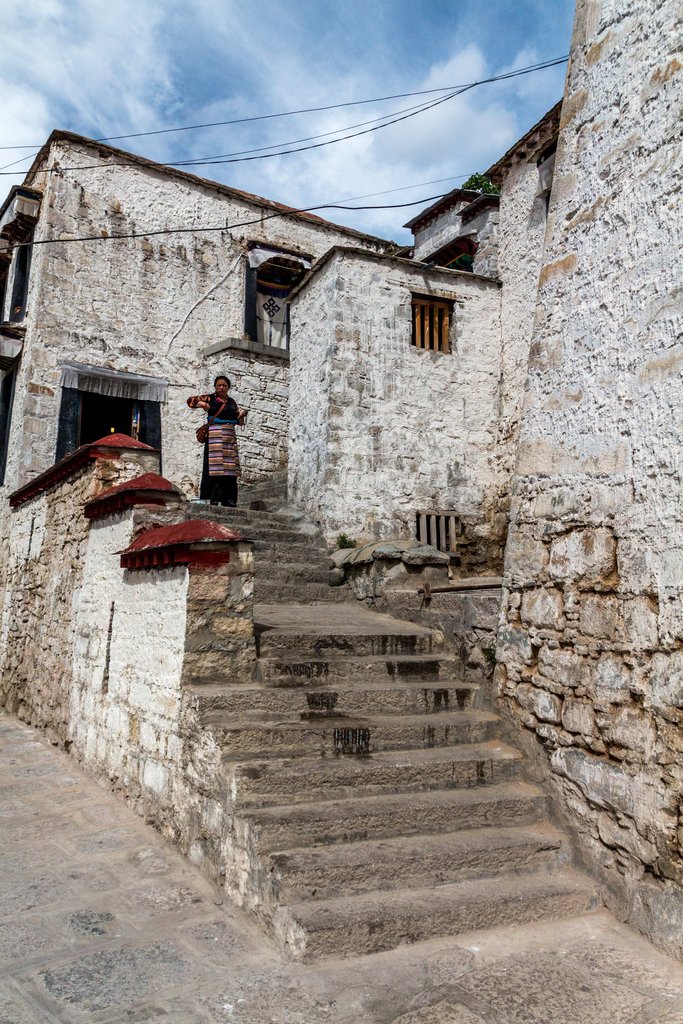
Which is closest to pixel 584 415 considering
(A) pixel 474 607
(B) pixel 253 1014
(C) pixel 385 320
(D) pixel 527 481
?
(D) pixel 527 481

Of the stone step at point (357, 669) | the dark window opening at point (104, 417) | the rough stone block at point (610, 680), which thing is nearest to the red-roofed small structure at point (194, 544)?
the stone step at point (357, 669)

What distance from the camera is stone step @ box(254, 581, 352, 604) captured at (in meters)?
6.96

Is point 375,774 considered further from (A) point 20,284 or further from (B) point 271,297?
(B) point 271,297

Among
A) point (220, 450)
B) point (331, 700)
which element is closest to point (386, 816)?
point (331, 700)

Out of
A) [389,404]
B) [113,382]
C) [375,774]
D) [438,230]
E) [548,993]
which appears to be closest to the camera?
[548,993]

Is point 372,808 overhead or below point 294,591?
below

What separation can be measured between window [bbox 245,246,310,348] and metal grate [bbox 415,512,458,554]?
217 inches

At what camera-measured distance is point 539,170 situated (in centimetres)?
960

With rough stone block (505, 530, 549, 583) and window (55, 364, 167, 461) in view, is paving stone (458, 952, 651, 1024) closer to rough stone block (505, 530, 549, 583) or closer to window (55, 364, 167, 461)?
rough stone block (505, 530, 549, 583)

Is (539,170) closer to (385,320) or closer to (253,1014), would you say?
(385,320)

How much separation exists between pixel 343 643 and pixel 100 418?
27.2 ft

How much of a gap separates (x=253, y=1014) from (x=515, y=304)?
8726 mm

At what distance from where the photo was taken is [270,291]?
13.7m

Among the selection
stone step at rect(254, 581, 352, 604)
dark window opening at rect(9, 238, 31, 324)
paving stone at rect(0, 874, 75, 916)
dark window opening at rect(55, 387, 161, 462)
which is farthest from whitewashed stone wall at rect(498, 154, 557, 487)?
dark window opening at rect(9, 238, 31, 324)
